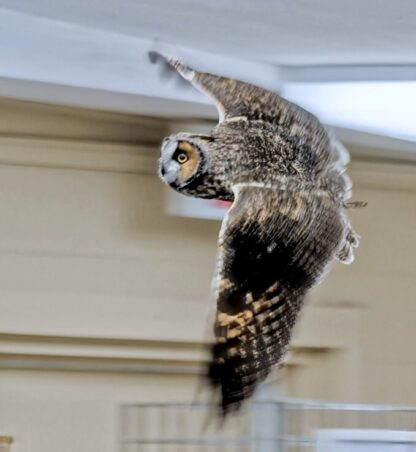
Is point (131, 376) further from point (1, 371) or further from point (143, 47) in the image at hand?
point (143, 47)

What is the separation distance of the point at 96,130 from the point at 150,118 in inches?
3.4

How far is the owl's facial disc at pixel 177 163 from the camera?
43.1 inches

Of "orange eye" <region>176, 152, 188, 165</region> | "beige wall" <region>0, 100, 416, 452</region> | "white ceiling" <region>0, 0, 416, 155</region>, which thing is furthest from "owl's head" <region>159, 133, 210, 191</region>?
"beige wall" <region>0, 100, 416, 452</region>

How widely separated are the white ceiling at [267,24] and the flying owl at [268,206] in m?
0.51

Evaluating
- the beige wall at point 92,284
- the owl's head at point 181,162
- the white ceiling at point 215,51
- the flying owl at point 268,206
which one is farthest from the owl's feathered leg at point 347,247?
the beige wall at point 92,284

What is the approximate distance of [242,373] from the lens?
1041 mm

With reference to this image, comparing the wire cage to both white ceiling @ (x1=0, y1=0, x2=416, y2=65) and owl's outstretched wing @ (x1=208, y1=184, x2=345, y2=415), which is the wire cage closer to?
white ceiling @ (x1=0, y1=0, x2=416, y2=65)

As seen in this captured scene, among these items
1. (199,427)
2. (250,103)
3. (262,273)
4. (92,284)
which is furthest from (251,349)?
(199,427)

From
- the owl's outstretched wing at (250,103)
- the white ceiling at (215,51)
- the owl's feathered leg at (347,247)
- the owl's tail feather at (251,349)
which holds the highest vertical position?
the white ceiling at (215,51)

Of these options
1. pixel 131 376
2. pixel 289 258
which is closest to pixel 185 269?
pixel 131 376

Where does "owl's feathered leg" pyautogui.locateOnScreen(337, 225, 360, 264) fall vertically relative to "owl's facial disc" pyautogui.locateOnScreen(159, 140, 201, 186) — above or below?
below

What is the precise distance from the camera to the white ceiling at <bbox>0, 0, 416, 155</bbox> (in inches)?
65.1

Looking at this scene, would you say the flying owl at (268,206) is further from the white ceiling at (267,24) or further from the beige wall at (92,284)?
the beige wall at (92,284)

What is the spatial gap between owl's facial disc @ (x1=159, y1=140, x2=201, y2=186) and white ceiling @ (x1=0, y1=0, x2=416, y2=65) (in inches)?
21.6
